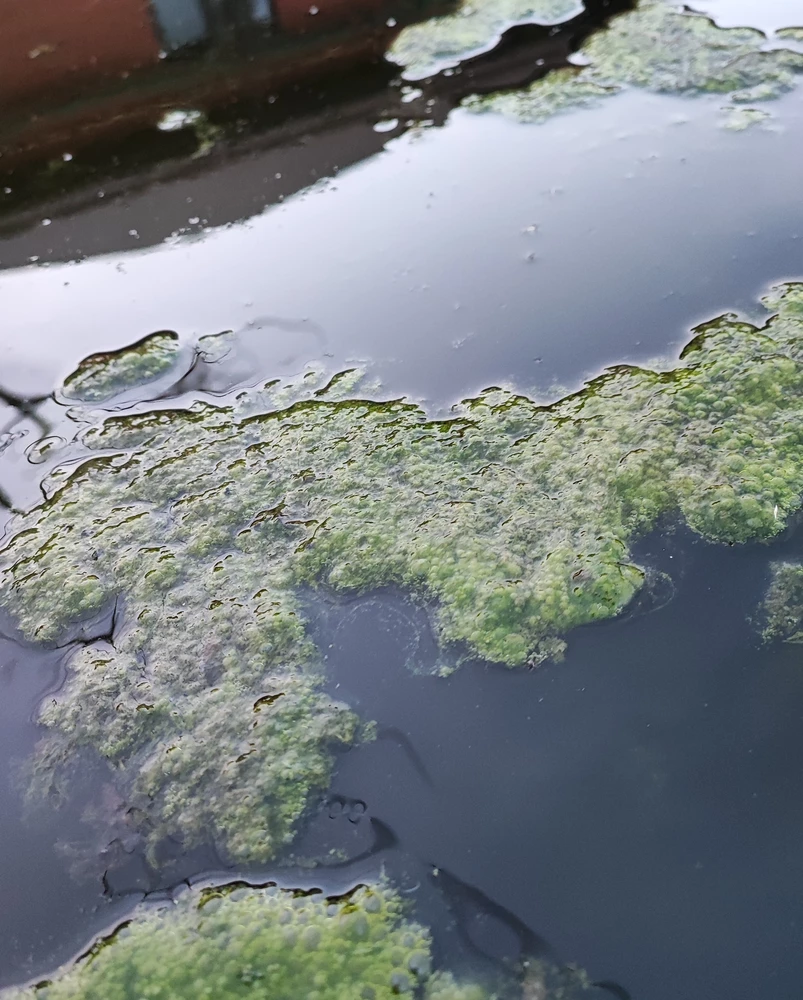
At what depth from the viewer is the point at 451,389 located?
167 centimetres

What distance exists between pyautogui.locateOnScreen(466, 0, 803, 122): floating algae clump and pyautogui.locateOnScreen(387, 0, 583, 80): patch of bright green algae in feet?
0.91

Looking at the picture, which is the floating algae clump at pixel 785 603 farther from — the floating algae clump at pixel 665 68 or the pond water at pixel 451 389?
the floating algae clump at pixel 665 68

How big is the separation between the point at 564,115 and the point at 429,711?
6.36ft

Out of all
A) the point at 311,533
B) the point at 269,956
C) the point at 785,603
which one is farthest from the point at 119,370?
the point at 785,603

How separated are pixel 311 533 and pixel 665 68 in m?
2.02

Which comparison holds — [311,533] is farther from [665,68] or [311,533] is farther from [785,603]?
[665,68]

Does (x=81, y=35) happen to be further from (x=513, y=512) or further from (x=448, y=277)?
(x=513, y=512)

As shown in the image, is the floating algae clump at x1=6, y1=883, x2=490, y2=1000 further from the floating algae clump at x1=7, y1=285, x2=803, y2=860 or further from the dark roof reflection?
the dark roof reflection

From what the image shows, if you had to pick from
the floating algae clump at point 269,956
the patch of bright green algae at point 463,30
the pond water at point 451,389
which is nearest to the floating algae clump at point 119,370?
the pond water at point 451,389

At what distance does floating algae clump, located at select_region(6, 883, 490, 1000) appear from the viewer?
102 centimetres

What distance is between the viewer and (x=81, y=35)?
2.82 metres

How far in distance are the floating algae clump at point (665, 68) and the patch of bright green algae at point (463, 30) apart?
277mm

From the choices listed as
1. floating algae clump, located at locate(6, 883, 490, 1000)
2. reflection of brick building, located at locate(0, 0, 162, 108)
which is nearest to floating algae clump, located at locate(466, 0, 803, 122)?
reflection of brick building, located at locate(0, 0, 162, 108)

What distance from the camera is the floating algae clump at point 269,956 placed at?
1.02 m
